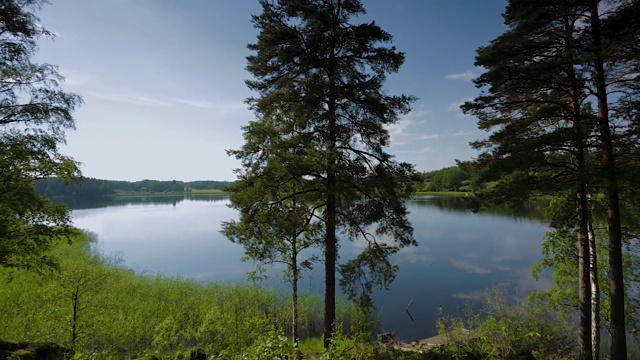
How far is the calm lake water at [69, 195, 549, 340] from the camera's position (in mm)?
20000

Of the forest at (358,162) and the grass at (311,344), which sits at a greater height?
the forest at (358,162)

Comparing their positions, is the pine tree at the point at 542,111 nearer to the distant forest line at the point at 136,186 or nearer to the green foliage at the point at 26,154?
the green foliage at the point at 26,154

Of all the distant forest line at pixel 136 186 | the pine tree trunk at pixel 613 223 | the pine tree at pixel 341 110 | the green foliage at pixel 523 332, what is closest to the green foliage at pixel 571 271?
the green foliage at pixel 523 332

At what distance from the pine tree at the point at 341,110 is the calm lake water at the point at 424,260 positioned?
481 cm

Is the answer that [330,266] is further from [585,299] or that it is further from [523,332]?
[523,332]

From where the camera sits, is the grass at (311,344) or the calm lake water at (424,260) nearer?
the grass at (311,344)

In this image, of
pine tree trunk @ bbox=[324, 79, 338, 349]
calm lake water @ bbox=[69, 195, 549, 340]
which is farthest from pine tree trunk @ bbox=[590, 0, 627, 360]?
calm lake water @ bbox=[69, 195, 549, 340]

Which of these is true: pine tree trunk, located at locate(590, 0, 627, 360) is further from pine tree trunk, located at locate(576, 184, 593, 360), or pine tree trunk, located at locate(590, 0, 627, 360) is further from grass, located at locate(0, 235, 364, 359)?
grass, located at locate(0, 235, 364, 359)

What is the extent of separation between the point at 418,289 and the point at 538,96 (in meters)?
16.2

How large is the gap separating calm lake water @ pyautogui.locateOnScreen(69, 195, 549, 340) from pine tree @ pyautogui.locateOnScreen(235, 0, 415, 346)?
15.8ft

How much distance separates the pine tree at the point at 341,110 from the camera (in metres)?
9.36

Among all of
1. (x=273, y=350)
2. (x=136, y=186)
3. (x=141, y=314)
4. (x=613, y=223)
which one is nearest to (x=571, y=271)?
(x=613, y=223)

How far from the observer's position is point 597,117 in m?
8.05

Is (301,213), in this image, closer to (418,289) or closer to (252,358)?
(252,358)
